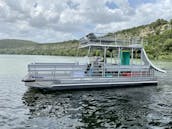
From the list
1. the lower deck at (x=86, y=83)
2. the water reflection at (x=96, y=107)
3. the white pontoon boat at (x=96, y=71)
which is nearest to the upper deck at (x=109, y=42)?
the white pontoon boat at (x=96, y=71)

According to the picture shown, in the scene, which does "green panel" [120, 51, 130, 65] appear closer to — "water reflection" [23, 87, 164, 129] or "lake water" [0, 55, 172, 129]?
"water reflection" [23, 87, 164, 129]

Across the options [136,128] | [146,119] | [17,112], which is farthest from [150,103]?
[17,112]

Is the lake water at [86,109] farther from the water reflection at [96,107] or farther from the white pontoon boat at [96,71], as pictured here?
the white pontoon boat at [96,71]

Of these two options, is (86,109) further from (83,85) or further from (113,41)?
(113,41)

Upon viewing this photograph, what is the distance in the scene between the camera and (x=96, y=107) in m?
19.9

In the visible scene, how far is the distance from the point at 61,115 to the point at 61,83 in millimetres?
8648

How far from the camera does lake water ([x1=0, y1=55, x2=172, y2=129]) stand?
51.8 ft

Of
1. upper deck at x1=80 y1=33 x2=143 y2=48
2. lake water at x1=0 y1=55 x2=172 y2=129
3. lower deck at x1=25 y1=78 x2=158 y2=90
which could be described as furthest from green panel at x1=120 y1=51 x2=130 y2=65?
lake water at x1=0 y1=55 x2=172 y2=129

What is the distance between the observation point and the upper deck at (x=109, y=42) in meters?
29.4

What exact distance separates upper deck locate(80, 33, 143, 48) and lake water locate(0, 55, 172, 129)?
16.8ft

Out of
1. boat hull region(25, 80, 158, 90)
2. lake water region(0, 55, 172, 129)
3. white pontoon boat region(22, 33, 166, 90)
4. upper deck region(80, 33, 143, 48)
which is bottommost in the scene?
lake water region(0, 55, 172, 129)

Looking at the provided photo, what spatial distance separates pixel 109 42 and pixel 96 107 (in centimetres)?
1212

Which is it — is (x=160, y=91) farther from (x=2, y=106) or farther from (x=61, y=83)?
(x=2, y=106)

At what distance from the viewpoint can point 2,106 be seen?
20016mm
